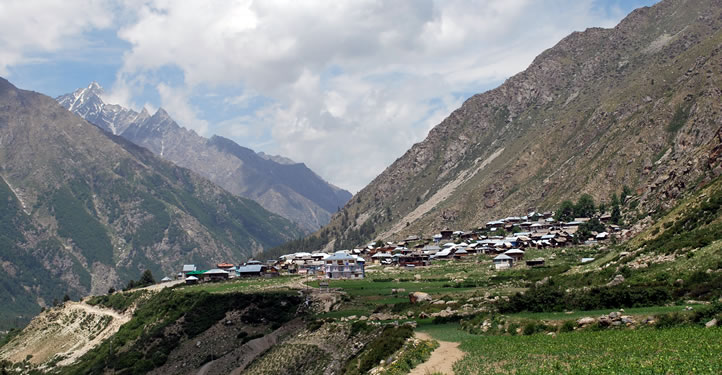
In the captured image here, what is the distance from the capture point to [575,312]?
48438 millimetres

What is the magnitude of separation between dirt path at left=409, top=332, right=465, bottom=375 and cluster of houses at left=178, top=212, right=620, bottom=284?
71.9 meters

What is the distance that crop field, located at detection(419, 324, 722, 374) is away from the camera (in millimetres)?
26016

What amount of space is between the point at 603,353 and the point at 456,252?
11686 centimetres

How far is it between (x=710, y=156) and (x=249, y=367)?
71449mm

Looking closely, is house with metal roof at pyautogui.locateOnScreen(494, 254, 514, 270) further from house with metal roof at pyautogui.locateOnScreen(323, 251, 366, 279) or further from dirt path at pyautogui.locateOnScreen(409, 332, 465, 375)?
dirt path at pyautogui.locateOnScreen(409, 332, 465, 375)

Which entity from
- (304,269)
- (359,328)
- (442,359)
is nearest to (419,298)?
(359,328)

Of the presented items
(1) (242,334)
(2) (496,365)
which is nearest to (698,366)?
(2) (496,365)

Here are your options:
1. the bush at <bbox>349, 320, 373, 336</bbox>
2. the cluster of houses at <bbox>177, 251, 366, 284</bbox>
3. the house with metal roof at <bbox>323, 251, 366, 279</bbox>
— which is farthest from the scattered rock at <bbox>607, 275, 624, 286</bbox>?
the house with metal roof at <bbox>323, 251, 366, 279</bbox>

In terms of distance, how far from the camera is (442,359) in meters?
40.0

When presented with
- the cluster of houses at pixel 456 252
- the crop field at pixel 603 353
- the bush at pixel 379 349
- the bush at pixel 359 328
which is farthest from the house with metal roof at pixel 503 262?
the crop field at pixel 603 353

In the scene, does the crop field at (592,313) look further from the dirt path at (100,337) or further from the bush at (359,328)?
the dirt path at (100,337)

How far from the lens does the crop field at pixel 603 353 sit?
26016mm

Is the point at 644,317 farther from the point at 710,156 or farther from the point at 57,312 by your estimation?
the point at 57,312

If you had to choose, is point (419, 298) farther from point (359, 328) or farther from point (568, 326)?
point (568, 326)
